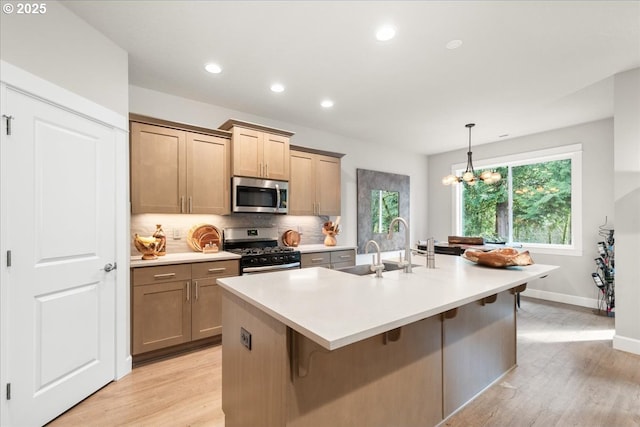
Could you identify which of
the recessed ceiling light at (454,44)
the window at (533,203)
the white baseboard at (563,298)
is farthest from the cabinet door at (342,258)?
the white baseboard at (563,298)

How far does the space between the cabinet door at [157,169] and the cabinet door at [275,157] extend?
92cm

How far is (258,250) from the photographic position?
3.39 m

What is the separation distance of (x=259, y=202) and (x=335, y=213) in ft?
4.28

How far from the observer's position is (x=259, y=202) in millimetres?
3529

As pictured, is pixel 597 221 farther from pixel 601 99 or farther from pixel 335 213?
pixel 335 213

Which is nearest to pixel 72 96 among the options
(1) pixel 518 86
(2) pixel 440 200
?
(1) pixel 518 86

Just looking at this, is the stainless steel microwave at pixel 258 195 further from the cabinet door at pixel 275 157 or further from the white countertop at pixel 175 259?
the white countertop at pixel 175 259

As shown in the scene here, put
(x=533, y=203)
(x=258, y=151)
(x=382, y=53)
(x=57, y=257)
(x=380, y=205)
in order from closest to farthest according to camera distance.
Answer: (x=57, y=257) < (x=382, y=53) < (x=258, y=151) < (x=533, y=203) < (x=380, y=205)

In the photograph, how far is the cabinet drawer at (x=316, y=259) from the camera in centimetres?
371

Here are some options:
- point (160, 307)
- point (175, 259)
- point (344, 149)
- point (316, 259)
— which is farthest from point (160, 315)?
point (344, 149)

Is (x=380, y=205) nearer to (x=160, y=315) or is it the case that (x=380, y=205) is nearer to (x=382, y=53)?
(x=382, y=53)

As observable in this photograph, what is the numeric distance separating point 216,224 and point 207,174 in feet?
2.15

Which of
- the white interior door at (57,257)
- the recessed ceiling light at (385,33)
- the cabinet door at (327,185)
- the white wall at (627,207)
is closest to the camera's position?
the white interior door at (57,257)

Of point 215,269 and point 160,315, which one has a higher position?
point 215,269
